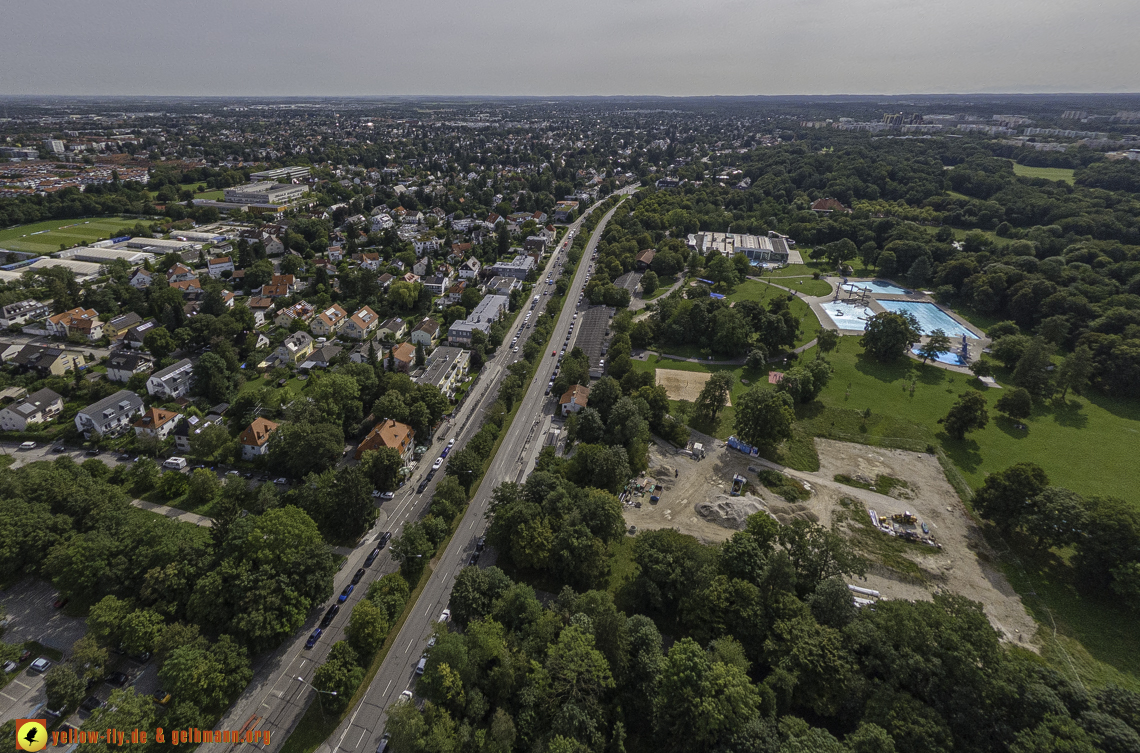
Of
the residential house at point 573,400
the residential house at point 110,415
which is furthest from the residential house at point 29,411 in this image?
the residential house at point 573,400

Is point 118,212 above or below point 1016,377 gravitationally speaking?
above

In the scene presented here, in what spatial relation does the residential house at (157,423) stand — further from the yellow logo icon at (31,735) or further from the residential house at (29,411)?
the yellow logo icon at (31,735)

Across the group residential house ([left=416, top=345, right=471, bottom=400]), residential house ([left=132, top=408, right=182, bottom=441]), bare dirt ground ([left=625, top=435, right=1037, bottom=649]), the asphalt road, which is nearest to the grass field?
residential house ([left=132, top=408, right=182, bottom=441])

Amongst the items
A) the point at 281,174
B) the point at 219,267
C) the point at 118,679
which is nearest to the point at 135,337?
the point at 219,267

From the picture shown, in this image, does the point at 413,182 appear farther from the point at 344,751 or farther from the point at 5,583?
the point at 344,751

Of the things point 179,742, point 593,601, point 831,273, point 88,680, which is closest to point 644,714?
point 593,601
